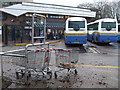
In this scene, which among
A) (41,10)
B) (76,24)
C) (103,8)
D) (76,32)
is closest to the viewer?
(76,32)

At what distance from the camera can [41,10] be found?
109 ft

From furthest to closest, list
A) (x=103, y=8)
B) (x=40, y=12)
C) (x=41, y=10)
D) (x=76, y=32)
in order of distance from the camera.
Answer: (x=103, y=8), (x=41, y=10), (x=40, y=12), (x=76, y=32)

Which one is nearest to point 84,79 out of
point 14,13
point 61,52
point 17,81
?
point 61,52

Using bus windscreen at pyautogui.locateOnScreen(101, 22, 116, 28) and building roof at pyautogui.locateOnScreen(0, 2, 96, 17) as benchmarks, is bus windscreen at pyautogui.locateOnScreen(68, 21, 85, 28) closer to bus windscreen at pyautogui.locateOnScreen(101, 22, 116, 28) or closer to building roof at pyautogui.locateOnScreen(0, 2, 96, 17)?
bus windscreen at pyautogui.locateOnScreen(101, 22, 116, 28)

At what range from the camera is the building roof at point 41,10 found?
Result: 102ft

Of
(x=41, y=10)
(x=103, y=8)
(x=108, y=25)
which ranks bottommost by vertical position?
(x=108, y=25)

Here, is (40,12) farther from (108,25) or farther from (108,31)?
(108,31)

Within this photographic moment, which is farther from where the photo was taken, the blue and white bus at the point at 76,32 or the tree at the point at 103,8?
the tree at the point at 103,8

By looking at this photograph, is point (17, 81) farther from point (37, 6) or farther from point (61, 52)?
point (37, 6)

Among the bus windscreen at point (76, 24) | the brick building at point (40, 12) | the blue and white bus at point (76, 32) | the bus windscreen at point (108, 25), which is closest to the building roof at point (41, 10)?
the brick building at point (40, 12)

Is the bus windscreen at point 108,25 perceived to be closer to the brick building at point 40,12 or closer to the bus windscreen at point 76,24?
the bus windscreen at point 76,24

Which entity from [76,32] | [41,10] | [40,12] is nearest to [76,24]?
[76,32]

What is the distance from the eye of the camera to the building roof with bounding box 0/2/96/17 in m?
31.1

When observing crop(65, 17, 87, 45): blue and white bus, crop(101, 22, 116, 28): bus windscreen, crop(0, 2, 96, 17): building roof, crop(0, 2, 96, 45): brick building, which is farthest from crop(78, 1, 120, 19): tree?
crop(65, 17, 87, 45): blue and white bus
